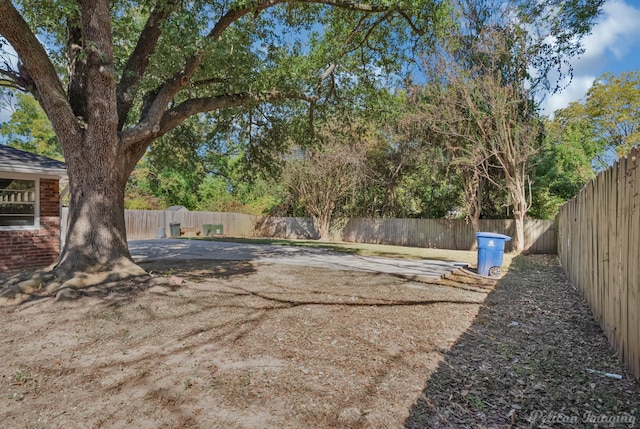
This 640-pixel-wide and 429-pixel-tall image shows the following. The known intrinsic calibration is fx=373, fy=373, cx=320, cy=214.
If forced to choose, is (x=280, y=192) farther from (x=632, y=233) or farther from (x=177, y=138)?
(x=632, y=233)

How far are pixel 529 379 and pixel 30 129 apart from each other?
41.0 m

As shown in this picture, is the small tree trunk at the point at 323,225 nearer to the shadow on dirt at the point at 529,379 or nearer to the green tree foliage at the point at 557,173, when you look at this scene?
the green tree foliage at the point at 557,173

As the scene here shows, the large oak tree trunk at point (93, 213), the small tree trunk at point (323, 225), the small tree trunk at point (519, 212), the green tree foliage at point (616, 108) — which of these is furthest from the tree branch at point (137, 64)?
Answer: the green tree foliage at point (616, 108)

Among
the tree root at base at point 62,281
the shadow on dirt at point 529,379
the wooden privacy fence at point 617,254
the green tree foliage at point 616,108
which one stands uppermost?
the green tree foliage at point 616,108

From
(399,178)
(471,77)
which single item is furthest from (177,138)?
(399,178)

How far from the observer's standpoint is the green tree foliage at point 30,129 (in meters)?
32.0

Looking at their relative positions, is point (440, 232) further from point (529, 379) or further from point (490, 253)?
point (529, 379)

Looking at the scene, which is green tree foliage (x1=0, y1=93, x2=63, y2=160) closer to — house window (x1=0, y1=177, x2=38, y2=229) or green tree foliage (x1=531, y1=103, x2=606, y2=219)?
house window (x1=0, y1=177, x2=38, y2=229)

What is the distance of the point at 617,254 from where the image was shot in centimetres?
351

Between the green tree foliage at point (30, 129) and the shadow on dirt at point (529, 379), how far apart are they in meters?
37.6

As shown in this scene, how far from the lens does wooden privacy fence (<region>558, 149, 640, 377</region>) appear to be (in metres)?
2.96

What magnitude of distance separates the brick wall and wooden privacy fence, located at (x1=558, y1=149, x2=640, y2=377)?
1118 cm

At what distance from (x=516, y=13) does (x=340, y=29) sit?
8.71 metres

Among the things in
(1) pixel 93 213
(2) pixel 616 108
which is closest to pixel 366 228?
(1) pixel 93 213
